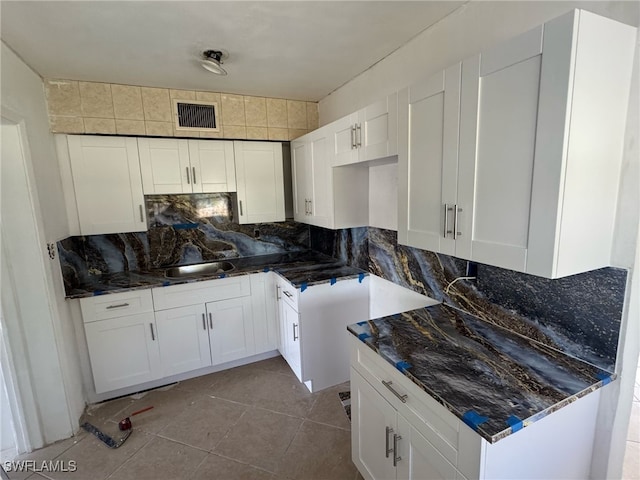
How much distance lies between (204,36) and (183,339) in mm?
2178

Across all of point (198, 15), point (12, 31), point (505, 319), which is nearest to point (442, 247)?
point (505, 319)

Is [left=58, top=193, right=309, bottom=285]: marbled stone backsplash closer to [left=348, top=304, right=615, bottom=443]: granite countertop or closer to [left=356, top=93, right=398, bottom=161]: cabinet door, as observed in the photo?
[left=356, top=93, right=398, bottom=161]: cabinet door

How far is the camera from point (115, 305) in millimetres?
2365

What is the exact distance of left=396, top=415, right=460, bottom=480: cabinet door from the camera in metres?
1.09

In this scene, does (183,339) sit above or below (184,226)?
below

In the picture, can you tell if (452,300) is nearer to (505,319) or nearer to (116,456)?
(505,319)

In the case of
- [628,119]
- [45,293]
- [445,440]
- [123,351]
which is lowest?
[123,351]

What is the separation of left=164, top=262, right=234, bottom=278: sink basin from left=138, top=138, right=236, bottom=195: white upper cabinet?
75 centimetres

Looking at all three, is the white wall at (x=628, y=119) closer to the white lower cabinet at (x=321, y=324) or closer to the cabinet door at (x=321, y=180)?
the cabinet door at (x=321, y=180)

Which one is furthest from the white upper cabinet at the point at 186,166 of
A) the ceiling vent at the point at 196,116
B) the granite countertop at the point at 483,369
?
the granite countertop at the point at 483,369

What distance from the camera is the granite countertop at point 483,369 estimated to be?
38.4 inches

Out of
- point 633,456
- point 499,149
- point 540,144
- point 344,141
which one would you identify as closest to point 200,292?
point 344,141

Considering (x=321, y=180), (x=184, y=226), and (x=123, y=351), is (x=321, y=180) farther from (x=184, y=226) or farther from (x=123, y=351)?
(x=123, y=351)

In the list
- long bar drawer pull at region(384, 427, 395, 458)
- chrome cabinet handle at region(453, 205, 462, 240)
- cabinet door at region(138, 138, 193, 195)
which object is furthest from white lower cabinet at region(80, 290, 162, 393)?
chrome cabinet handle at region(453, 205, 462, 240)
